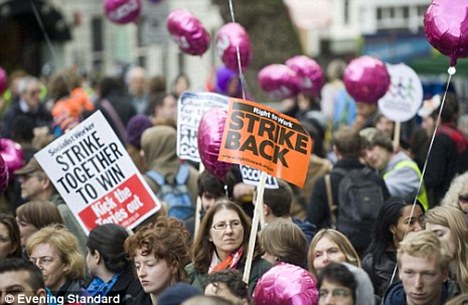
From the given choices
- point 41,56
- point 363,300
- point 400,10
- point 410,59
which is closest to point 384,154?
point 363,300

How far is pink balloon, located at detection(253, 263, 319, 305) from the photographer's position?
759 cm

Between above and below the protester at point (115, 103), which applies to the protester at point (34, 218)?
above

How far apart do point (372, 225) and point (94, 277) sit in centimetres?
267

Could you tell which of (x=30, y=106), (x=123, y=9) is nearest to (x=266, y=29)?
(x=123, y=9)

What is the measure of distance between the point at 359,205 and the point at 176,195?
1658 millimetres

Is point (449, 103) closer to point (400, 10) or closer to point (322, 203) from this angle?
point (322, 203)

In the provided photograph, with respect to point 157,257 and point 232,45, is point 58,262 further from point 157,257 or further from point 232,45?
point 232,45

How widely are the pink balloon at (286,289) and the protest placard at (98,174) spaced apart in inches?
106

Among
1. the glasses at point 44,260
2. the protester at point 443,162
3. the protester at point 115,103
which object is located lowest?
the protester at point 115,103

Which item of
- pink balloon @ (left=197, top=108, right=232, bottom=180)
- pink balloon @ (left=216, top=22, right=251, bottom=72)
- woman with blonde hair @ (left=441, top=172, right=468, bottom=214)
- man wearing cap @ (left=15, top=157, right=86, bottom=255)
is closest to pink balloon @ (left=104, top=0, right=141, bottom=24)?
pink balloon @ (left=216, top=22, right=251, bottom=72)

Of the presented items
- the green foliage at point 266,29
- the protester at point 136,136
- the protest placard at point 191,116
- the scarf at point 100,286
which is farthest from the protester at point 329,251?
the green foliage at point 266,29

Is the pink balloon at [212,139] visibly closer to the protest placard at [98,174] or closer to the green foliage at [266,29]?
the protest placard at [98,174]

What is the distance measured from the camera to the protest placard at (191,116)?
37.2 ft

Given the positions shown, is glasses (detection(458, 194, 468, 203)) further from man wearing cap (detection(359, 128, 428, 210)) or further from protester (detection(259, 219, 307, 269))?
man wearing cap (detection(359, 128, 428, 210))
